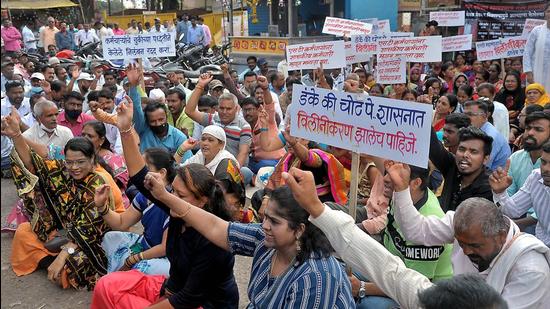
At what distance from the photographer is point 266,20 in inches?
779

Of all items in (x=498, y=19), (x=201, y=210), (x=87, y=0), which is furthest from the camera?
(x=87, y=0)

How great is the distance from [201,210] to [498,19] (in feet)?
48.0

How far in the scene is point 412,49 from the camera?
7.49 metres

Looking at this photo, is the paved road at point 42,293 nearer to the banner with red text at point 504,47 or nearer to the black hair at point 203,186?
the black hair at point 203,186

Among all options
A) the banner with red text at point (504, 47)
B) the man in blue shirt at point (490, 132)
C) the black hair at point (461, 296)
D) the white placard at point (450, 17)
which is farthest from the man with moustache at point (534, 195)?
the white placard at point (450, 17)

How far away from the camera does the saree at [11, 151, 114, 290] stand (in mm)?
3971

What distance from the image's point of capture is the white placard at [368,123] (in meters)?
2.81

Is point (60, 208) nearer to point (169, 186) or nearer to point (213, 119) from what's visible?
point (169, 186)

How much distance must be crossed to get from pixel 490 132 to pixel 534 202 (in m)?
1.57

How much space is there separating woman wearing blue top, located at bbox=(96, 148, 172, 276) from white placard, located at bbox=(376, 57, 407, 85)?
417 cm

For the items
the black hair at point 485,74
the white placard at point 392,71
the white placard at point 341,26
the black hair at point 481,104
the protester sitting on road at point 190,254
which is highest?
→ the white placard at point 341,26

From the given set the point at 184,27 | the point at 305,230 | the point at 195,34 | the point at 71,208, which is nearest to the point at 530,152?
the point at 305,230

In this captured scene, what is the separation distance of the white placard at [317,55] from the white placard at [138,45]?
1.63 meters

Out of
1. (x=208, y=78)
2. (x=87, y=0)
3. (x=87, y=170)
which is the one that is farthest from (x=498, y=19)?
(x=87, y=0)
